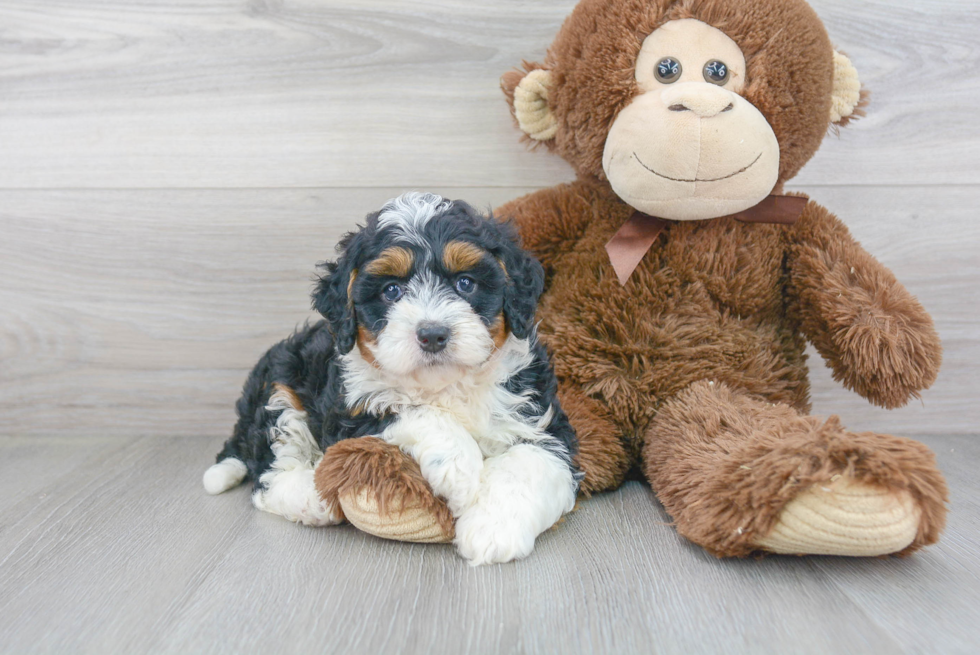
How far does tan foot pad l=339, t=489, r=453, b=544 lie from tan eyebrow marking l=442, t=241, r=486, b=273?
53 centimetres

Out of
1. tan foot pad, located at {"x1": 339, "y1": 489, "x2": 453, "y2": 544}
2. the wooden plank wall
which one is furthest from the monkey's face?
tan foot pad, located at {"x1": 339, "y1": 489, "x2": 453, "y2": 544}

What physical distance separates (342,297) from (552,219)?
0.74 m

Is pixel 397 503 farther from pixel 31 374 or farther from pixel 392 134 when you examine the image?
pixel 31 374

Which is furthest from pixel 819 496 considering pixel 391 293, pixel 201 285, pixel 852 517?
pixel 201 285

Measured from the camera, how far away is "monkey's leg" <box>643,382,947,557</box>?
4.50 feet

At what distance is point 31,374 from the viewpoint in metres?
2.62

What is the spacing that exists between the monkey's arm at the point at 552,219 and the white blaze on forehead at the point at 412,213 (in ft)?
1.32

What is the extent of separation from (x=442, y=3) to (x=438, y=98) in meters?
0.31

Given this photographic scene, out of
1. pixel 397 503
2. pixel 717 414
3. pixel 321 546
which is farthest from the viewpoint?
pixel 717 414

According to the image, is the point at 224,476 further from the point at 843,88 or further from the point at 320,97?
the point at 843,88

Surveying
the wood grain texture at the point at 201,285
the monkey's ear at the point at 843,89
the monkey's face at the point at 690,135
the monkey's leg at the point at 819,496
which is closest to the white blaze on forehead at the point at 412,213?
the monkey's face at the point at 690,135

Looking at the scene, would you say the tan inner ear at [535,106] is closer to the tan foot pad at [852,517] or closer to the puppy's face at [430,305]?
the puppy's face at [430,305]

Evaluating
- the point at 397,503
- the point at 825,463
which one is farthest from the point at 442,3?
the point at 825,463

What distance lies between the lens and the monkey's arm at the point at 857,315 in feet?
5.95
